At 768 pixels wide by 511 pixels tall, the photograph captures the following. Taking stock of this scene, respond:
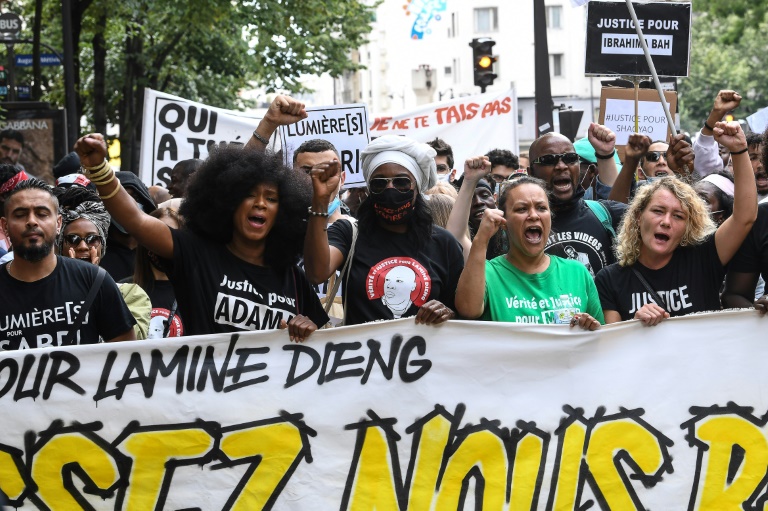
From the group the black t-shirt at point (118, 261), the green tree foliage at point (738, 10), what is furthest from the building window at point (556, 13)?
the black t-shirt at point (118, 261)

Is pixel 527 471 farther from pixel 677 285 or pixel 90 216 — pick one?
pixel 90 216

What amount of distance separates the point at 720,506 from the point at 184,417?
1992mm

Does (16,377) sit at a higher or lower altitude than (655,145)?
lower

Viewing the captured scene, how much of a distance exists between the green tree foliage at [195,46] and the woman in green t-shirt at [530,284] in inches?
486

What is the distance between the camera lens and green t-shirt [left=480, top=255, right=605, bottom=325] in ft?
15.9

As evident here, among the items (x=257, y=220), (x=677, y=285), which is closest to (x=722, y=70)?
(x=677, y=285)

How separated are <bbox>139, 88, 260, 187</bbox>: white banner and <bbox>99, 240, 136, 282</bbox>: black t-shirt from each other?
10.4ft

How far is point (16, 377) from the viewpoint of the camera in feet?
14.9

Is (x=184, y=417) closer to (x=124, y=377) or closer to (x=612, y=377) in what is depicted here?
(x=124, y=377)

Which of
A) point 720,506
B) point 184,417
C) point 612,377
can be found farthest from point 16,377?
point 720,506

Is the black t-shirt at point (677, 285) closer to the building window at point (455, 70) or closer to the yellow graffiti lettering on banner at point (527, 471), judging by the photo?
the yellow graffiti lettering on banner at point (527, 471)

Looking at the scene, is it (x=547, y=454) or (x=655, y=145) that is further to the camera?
(x=655, y=145)

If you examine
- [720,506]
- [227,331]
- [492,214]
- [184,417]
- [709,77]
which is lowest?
[720,506]

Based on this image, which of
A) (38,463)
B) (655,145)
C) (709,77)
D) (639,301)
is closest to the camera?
(38,463)
